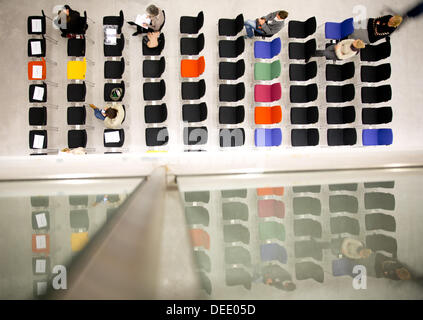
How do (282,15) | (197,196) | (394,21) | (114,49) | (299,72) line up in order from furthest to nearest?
(299,72)
(114,49)
(394,21)
(282,15)
(197,196)

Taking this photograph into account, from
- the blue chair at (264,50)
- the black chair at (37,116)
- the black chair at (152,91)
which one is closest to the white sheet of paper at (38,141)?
the black chair at (37,116)

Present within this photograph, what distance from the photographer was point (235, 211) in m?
0.88

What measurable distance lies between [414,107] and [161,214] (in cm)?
663

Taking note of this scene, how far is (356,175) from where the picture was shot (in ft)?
4.03

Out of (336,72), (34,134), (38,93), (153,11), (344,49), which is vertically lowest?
(34,134)

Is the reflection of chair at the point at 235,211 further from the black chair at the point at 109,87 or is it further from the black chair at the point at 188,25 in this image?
the black chair at the point at 188,25

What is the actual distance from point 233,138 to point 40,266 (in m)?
3.80

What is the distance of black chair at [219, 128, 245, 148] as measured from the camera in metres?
4.13

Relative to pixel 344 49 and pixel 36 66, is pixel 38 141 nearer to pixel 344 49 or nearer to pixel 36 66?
pixel 36 66

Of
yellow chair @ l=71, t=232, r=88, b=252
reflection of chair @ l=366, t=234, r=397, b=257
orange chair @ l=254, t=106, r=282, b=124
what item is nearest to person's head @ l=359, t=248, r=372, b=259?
reflection of chair @ l=366, t=234, r=397, b=257

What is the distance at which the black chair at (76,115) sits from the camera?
388 cm

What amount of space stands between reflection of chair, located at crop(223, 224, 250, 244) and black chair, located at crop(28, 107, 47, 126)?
4.26 metres

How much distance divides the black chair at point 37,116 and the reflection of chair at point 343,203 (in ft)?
14.5

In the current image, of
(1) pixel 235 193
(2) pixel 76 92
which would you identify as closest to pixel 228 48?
(2) pixel 76 92
